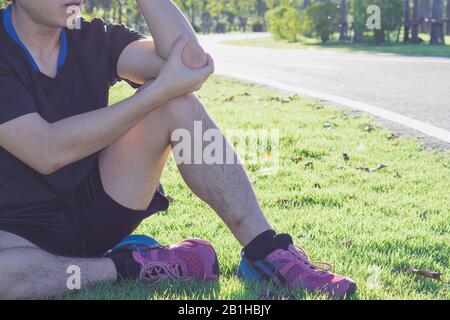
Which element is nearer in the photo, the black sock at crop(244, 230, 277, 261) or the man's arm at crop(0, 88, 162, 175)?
the man's arm at crop(0, 88, 162, 175)

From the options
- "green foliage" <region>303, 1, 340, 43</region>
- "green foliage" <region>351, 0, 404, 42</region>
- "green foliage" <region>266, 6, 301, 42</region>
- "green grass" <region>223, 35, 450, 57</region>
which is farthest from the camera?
"green foliage" <region>266, 6, 301, 42</region>

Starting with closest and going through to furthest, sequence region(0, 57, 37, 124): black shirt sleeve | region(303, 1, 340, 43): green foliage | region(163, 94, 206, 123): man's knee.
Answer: region(0, 57, 37, 124): black shirt sleeve, region(163, 94, 206, 123): man's knee, region(303, 1, 340, 43): green foliage

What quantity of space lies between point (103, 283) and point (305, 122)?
15.0 feet

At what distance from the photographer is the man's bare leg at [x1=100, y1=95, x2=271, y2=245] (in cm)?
272

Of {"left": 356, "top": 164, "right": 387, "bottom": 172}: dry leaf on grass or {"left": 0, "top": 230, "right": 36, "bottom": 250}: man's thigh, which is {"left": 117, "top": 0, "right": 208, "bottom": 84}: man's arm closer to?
{"left": 0, "top": 230, "right": 36, "bottom": 250}: man's thigh

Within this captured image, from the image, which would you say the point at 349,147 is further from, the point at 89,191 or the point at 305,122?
the point at 89,191

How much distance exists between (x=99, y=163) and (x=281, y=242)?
802 millimetres

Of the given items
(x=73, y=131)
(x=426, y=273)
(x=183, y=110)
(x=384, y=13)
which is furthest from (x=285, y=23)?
(x=73, y=131)

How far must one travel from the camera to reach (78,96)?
9.09ft

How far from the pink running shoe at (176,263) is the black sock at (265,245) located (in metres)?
0.19

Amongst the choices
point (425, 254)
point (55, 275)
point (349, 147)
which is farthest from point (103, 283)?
point (349, 147)

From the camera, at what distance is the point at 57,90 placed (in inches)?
106

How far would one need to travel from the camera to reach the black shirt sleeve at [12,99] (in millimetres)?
2445

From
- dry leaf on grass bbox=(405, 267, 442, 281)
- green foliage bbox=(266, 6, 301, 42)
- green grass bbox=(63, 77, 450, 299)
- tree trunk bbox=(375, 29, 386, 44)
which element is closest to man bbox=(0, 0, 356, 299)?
green grass bbox=(63, 77, 450, 299)
